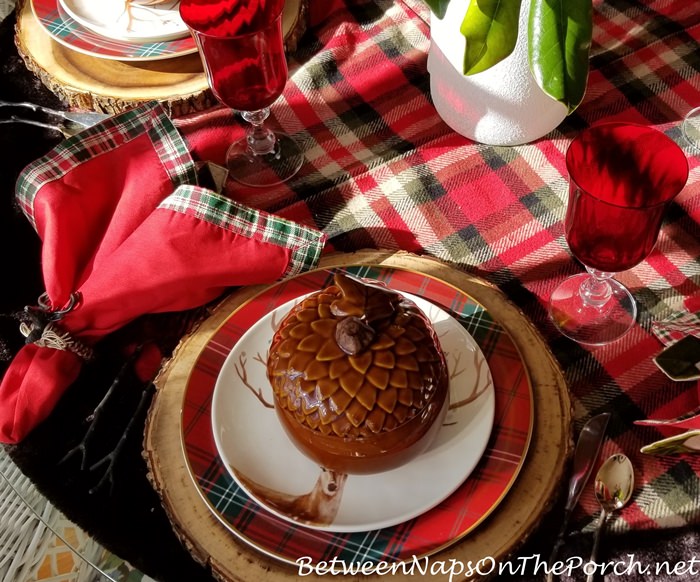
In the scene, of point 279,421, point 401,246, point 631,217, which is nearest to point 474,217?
point 401,246

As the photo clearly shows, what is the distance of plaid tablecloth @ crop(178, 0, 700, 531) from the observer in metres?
0.66

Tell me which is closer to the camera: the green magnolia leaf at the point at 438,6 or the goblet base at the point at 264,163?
the green magnolia leaf at the point at 438,6

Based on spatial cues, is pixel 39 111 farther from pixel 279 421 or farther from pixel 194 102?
pixel 279 421

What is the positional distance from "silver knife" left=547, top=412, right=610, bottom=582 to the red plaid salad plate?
635 mm

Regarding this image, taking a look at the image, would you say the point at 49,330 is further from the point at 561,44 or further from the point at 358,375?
the point at 561,44

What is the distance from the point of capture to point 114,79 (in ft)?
2.93

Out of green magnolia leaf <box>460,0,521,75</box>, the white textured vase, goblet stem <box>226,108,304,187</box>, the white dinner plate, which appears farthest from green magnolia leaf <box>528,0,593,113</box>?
the white dinner plate

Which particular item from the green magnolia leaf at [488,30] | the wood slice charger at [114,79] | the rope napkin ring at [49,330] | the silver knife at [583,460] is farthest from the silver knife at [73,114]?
the silver knife at [583,460]

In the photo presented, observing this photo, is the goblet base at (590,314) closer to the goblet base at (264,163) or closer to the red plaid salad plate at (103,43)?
the goblet base at (264,163)

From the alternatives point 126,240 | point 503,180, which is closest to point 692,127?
point 503,180

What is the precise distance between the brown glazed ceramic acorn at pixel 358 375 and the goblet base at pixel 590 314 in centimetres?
22

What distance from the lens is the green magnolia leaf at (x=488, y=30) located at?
1.66 ft

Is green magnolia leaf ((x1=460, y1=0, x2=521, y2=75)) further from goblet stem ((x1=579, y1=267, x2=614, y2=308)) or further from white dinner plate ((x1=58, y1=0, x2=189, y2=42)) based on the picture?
white dinner plate ((x1=58, y1=0, x2=189, y2=42))

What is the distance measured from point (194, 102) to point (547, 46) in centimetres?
52
